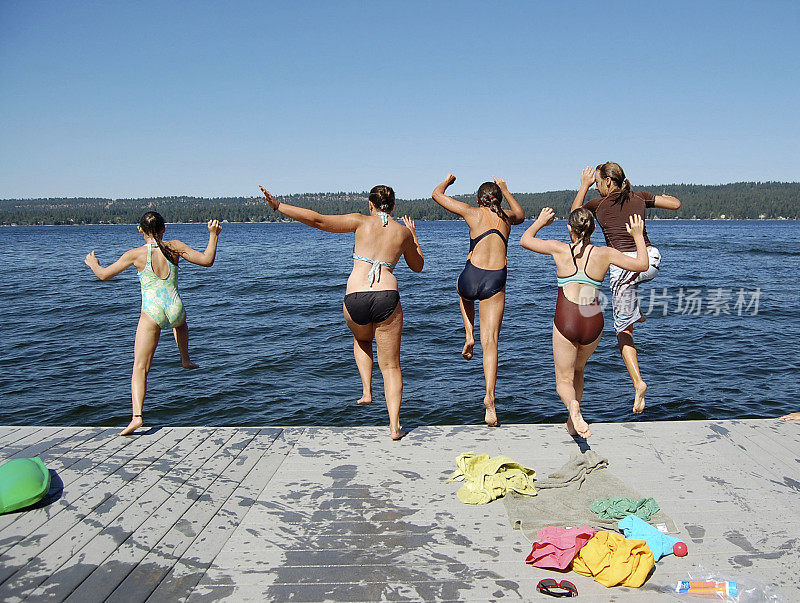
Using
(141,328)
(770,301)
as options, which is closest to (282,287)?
(770,301)

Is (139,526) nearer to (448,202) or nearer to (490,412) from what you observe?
(490,412)

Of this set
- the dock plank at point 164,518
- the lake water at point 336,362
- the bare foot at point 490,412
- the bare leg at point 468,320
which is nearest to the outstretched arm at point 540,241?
the bare leg at point 468,320

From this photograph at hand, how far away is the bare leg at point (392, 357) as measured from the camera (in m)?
5.90

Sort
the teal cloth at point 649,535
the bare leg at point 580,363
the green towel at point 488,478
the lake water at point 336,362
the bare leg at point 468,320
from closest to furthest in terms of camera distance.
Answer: the teal cloth at point 649,535, the green towel at point 488,478, the bare leg at point 580,363, the bare leg at point 468,320, the lake water at point 336,362

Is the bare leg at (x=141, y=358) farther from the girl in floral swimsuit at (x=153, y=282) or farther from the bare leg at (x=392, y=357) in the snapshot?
the bare leg at (x=392, y=357)

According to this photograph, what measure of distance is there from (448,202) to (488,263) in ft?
2.50

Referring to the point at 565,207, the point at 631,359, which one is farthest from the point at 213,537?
the point at 565,207

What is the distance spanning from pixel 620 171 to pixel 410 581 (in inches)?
176

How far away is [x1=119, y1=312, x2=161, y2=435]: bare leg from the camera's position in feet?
20.6

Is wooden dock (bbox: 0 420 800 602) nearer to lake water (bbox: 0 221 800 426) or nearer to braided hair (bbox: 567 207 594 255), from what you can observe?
braided hair (bbox: 567 207 594 255)

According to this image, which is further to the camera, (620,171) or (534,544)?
(620,171)

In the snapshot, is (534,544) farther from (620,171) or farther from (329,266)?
(329,266)

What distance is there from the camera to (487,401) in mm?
6336

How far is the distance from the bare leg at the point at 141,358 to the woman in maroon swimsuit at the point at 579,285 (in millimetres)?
3946
